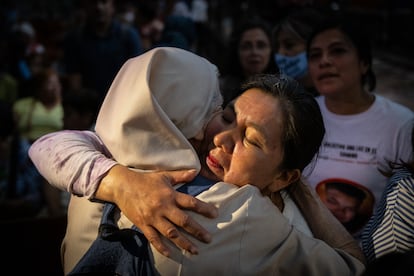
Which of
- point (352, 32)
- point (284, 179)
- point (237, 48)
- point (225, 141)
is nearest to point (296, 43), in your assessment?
point (237, 48)

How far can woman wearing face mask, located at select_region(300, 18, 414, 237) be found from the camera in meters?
2.69

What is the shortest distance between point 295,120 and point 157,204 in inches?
22.0

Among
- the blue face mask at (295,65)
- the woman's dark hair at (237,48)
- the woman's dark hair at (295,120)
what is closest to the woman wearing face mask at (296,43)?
the blue face mask at (295,65)

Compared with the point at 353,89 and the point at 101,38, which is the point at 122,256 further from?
the point at 101,38

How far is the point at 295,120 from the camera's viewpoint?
5.84ft

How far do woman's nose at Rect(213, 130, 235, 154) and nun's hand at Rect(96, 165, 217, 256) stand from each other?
0.19 metres

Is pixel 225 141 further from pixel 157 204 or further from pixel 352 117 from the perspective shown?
pixel 352 117

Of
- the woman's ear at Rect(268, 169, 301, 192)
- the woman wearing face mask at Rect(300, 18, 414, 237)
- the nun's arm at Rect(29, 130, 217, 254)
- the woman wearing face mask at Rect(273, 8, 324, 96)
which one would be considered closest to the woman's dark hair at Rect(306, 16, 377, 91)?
the woman wearing face mask at Rect(300, 18, 414, 237)

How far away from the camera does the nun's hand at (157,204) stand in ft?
5.01

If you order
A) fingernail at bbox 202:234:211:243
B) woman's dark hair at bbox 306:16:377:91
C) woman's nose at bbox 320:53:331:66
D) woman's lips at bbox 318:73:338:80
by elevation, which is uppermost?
woman's dark hair at bbox 306:16:377:91

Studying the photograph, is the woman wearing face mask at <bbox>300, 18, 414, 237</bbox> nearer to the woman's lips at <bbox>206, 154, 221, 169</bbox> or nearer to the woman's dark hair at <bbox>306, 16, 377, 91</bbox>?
the woman's dark hair at <bbox>306, 16, 377, 91</bbox>

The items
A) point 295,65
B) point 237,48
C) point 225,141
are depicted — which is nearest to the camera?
point 225,141

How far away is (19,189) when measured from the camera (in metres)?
4.62

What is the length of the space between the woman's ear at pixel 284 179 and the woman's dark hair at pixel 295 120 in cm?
2
